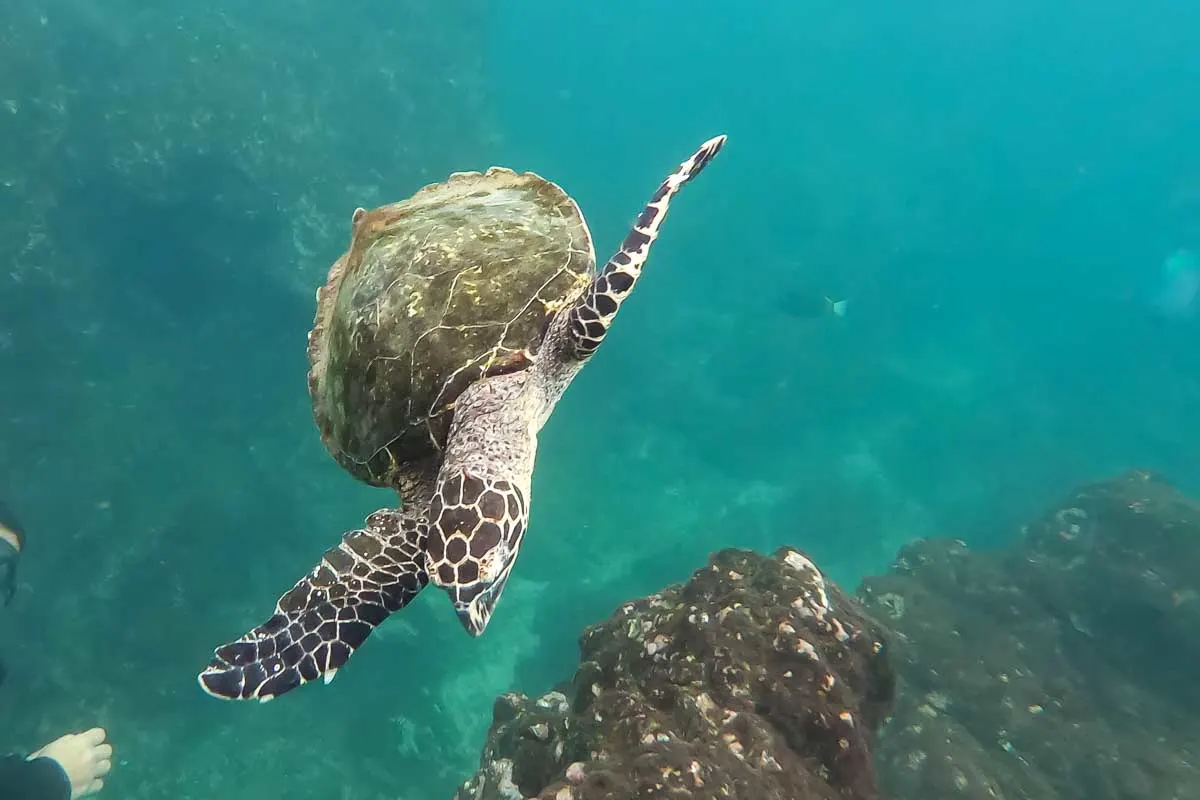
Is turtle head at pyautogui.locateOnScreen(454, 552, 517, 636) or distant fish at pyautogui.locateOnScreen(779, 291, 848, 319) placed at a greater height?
distant fish at pyautogui.locateOnScreen(779, 291, 848, 319)

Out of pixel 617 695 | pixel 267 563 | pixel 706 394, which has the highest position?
pixel 706 394

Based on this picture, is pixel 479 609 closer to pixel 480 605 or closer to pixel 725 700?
pixel 480 605

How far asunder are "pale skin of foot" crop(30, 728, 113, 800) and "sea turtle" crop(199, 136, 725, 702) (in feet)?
25.2

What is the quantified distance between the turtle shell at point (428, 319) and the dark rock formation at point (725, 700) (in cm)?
230

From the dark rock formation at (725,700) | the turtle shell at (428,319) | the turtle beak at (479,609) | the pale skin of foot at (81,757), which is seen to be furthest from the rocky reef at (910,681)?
the pale skin of foot at (81,757)

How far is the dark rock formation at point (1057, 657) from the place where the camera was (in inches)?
331

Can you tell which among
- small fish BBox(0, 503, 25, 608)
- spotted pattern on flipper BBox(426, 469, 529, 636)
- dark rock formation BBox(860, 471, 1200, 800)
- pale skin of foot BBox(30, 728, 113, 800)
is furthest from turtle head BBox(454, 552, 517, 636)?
small fish BBox(0, 503, 25, 608)

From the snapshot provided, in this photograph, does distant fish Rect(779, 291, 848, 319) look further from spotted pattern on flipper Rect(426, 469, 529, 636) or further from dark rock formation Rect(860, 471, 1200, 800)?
spotted pattern on flipper Rect(426, 469, 529, 636)


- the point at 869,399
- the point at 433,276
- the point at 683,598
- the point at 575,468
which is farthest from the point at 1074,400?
the point at 433,276

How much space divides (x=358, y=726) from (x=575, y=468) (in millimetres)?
8106

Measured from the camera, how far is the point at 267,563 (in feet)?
44.8

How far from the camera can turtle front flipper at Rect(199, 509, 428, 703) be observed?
3637 mm

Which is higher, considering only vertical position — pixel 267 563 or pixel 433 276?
pixel 267 563

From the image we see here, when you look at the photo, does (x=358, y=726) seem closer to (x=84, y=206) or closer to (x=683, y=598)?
(x=683, y=598)
